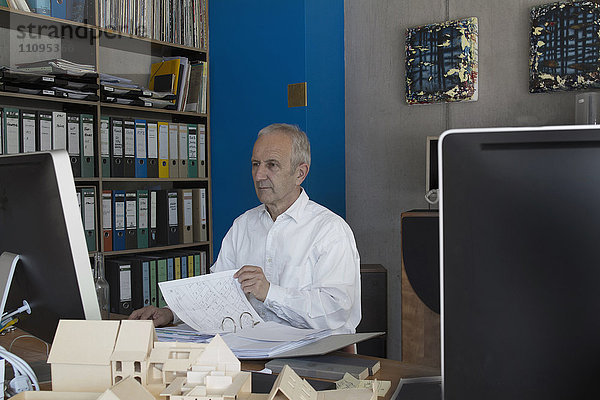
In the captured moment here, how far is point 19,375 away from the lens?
0.89m

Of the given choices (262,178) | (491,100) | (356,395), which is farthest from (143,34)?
(356,395)

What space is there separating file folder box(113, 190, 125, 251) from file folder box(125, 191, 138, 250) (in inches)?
1.0

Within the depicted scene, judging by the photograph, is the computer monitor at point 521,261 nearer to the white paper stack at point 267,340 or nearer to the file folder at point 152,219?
the white paper stack at point 267,340

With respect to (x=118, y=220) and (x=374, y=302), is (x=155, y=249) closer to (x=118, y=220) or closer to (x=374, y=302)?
(x=118, y=220)

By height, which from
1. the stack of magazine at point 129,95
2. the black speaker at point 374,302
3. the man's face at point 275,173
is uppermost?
the stack of magazine at point 129,95

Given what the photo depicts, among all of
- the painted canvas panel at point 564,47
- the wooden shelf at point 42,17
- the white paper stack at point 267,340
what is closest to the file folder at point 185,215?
the wooden shelf at point 42,17

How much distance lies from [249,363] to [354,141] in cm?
247

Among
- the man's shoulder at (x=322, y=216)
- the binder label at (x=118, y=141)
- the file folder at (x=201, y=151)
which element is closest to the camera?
the man's shoulder at (x=322, y=216)

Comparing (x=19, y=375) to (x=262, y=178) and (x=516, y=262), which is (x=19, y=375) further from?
(x=262, y=178)

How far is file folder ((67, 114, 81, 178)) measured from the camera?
9.93 feet

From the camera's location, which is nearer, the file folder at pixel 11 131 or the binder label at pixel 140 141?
the file folder at pixel 11 131

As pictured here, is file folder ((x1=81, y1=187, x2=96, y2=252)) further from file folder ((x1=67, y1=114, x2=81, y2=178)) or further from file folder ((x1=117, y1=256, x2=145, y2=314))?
file folder ((x1=117, y1=256, x2=145, y2=314))

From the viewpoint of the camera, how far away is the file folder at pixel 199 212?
144 inches

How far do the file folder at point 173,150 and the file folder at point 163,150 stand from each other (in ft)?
0.08
